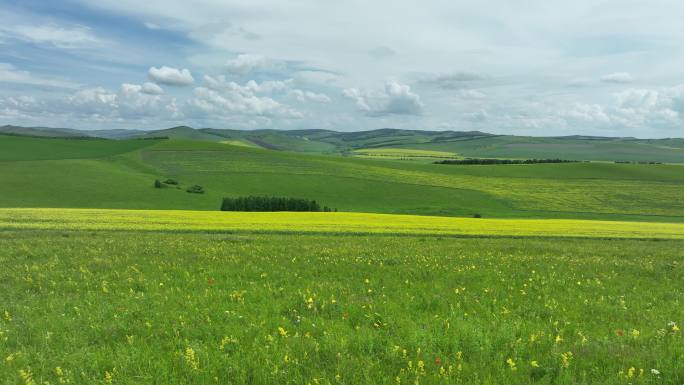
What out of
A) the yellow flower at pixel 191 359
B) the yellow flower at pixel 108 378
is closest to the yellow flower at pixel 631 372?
the yellow flower at pixel 191 359

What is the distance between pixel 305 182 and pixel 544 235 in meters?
76.2

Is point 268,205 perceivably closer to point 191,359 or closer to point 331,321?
point 331,321

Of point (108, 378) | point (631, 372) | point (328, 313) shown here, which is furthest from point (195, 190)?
point (631, 372)

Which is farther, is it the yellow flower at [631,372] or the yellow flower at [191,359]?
the yellow flower at [191,359]

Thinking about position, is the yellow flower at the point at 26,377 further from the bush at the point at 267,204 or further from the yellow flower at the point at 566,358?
the bush at the point at 267,204

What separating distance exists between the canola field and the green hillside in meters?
65.0

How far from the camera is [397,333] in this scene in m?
7.45

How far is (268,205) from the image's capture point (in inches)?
2874

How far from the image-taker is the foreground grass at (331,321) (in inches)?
237

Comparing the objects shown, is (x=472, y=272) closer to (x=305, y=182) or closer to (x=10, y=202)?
(x=10, y=202)

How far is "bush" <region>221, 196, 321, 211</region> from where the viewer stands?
72750 mm

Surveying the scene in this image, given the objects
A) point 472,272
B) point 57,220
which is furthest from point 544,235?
point 57,220

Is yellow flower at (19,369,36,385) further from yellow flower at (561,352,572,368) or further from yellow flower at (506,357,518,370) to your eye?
yellow flower at (561,352,572,368)

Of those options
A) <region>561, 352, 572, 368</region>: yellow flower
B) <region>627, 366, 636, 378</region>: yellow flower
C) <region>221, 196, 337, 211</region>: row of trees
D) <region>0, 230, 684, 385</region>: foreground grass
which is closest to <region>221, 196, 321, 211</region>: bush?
<region>221, 196, 337, 211</region>: row of trees
